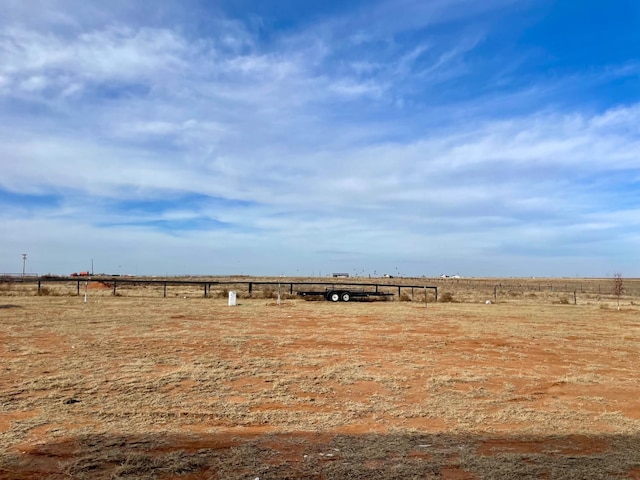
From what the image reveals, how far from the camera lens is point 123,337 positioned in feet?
49.0

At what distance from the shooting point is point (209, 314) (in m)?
23.1

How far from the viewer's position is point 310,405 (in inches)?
330

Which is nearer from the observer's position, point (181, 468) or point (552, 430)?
point (181, 468)

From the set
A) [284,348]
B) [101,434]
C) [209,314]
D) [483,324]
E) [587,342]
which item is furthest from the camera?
[209,314]

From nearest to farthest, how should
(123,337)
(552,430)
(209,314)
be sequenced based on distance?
(552,430) → (123,337) → (209,314)

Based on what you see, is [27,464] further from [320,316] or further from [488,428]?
[320,316]

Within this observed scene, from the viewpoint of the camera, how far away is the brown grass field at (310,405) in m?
5.69

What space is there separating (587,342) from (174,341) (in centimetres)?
1294

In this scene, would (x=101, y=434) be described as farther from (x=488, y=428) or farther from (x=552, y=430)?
(x=552, y=430)

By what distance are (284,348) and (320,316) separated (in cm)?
1012

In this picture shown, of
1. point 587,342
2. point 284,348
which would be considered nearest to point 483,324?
point 587,342

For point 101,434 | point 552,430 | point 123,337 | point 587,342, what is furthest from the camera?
point 587,342

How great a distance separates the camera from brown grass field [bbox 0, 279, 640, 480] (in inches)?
224

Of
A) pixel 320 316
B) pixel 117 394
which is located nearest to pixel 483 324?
pixel 320 316
